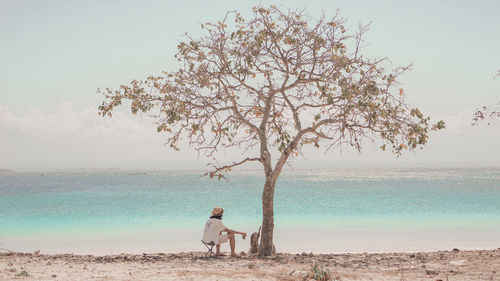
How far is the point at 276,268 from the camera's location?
8750 millimetres

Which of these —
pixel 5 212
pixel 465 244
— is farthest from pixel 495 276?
pixel 5 212

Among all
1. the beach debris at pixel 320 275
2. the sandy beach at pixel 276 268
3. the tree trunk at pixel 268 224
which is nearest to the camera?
the beach debris at pixel 320 275

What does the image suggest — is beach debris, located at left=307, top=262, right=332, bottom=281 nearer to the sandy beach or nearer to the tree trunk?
the sandy beach

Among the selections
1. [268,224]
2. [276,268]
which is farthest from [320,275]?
[268,224]

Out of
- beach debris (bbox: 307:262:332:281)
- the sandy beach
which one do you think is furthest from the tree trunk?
beach debris (bbox: 307:262:332:281)

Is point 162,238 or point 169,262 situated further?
point 162,238

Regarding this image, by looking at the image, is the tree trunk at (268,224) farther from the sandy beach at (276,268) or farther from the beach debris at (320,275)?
the beach debris at (320,275)

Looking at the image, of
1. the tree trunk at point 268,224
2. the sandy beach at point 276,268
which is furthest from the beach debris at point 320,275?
the tree trunk at point 268,224

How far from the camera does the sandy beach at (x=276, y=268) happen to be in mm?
7570

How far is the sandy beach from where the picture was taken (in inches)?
298

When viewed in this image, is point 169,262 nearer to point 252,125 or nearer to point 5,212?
point 252,125

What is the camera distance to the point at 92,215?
93.5 ft

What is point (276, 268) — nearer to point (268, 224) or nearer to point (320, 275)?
point (320, 275)

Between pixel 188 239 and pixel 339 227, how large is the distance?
24.7 feet
